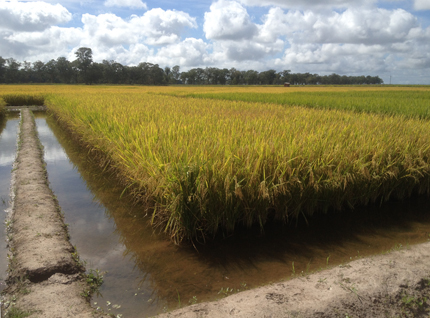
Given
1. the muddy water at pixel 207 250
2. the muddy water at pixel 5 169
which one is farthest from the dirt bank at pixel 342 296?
the muddy water at pixel 5 169

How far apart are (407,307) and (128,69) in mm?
70137

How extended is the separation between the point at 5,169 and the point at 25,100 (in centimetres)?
1487

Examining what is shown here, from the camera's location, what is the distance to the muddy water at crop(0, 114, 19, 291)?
7.57 ft

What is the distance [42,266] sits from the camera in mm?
2031

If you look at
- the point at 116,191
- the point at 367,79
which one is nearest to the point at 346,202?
the point at 116,191

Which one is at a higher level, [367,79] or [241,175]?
[367,79]

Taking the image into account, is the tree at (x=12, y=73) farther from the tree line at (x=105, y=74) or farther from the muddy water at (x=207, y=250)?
the muddy water at (x=207, y=250)

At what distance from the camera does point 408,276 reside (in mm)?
1936

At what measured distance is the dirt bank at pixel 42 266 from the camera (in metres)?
1.70

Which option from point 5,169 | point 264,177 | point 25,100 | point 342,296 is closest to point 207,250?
point 264,177

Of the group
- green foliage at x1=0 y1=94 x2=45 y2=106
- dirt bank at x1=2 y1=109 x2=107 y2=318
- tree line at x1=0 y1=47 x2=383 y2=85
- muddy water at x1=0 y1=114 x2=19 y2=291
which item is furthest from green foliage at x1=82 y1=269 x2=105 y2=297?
tree line at x1=0 y1=47 x2=383 y2=85

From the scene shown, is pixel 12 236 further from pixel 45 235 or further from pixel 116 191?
pixel 116 191

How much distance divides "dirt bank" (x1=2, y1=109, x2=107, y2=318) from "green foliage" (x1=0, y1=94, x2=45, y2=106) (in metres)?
16.7

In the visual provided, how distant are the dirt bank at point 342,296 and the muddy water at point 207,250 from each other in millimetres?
258
